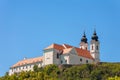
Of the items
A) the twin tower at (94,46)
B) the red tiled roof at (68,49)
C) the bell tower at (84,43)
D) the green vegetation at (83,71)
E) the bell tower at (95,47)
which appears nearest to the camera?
the green vegetation at (83,71)

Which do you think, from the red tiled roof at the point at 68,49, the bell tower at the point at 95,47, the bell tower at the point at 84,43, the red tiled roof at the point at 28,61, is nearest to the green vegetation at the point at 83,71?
the red tiled roof at the point at 68,49

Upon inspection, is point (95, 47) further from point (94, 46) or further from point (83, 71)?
point (83, 71)

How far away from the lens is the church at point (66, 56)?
14496 cm

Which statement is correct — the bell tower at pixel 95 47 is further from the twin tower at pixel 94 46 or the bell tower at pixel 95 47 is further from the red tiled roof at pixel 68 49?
the red tiled roof at pixel 68 49

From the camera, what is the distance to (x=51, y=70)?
13812 cm

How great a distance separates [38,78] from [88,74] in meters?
67.0

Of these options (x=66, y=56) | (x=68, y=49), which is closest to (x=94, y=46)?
(x=68, y=49)

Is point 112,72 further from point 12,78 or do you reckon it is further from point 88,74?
point 12,78

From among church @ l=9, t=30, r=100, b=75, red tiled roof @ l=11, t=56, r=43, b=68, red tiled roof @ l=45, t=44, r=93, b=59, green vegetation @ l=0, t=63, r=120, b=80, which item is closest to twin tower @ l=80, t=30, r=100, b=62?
church @ l=9, t=30, r=100, b=75

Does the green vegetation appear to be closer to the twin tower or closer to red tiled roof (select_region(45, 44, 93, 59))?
red tiled roof (select_region(45, 44, 93, 59))

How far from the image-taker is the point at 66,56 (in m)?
145

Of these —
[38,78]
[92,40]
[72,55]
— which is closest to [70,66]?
[72,55]

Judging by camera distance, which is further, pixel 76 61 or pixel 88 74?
pixel 76 61

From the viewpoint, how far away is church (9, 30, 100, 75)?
145 m
